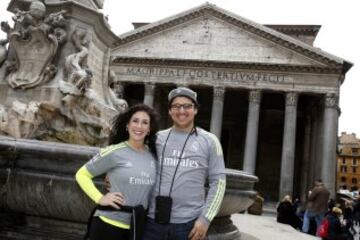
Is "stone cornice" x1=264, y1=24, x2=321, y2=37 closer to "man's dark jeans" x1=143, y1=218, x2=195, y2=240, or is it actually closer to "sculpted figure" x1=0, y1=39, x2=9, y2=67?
"sculpted figure" x1=0, y1=39, x2=9, y2=67

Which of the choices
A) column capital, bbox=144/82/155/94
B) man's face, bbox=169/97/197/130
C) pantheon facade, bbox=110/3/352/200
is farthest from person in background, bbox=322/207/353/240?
column capital, bbox=144/82/155/94

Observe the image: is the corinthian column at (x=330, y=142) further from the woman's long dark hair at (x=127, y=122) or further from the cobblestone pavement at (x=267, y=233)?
the woman's long dark hair at (x=127, y=122)

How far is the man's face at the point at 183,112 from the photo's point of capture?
212 centimetres

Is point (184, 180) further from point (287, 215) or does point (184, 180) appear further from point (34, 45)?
point (287, 215)

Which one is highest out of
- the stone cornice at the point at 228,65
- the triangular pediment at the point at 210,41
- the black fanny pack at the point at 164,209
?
the triangular pediment at the point at 210,41

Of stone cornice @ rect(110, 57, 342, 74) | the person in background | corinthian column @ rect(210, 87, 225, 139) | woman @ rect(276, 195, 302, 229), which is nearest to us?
the person in background

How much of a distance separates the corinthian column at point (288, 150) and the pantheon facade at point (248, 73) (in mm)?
52

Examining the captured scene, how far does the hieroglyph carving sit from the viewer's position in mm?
4336

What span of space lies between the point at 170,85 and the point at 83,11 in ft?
67.6

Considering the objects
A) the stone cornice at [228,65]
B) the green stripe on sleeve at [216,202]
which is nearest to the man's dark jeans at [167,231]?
the green stripe on sleeve at [216,202]

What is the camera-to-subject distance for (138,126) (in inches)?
80.7

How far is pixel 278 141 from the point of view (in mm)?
29062

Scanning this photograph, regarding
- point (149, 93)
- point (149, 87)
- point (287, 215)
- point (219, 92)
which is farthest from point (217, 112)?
point (287, 215)

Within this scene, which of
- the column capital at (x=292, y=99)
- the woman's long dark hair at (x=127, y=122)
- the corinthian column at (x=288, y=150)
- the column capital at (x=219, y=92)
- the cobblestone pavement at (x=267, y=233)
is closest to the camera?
the woman's long dark hair at (x=127, y=122)
